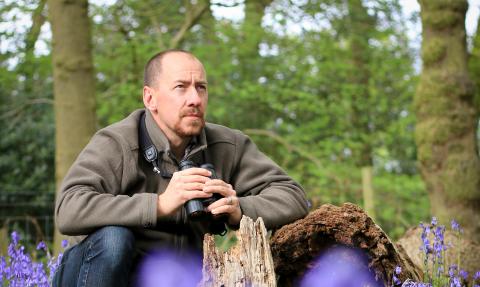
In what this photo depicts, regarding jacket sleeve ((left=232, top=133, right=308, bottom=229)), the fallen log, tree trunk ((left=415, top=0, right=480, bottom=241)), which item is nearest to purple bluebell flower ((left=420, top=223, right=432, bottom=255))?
the fallen log

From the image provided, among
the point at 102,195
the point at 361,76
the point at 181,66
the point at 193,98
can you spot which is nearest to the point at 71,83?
the point at 181,66

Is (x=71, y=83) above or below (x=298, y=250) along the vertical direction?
below

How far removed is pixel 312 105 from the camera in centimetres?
1028

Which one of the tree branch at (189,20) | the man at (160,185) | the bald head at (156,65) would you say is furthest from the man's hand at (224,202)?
the tree branch at (189,20)

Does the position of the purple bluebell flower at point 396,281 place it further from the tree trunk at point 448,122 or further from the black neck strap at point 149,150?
the tree trunk at point 448,122

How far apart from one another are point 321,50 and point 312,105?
A: 88 cm

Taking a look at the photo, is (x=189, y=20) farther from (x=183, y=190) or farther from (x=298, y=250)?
(x=183, y=190)

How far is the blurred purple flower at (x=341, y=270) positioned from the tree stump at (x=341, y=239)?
45mm

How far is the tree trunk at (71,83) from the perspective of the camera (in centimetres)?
694

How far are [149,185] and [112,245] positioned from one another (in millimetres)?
540

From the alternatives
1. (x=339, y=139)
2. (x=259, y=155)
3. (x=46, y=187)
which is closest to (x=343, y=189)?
(x=339, y=139)

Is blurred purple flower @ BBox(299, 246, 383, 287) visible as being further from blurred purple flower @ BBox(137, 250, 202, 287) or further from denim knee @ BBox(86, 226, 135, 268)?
denim knee @ BBox(86, 226, 135, 268)

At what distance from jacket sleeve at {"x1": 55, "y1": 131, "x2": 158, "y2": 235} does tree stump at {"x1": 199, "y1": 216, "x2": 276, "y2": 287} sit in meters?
0.35

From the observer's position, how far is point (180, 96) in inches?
136
